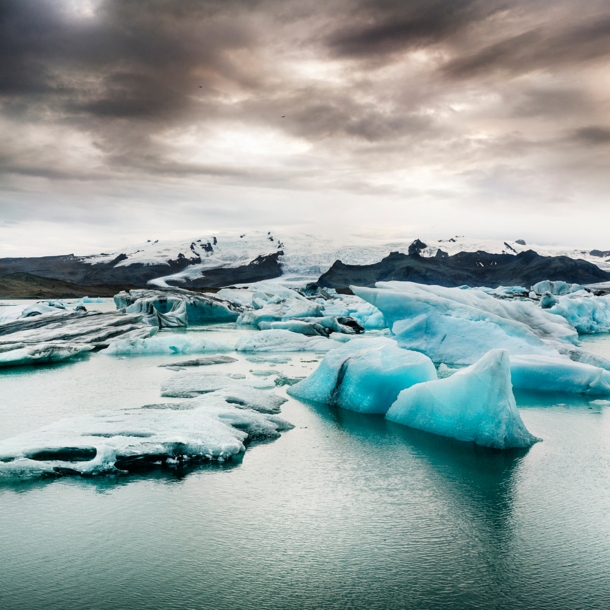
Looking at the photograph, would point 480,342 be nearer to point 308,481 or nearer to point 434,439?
point 434,439

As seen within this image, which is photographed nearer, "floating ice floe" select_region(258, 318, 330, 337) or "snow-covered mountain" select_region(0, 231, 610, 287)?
"floating ice floe" select_region(258, 318, 330, 337)

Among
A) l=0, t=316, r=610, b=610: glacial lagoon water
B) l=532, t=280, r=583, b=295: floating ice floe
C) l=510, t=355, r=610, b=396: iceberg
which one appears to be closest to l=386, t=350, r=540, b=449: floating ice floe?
l=0, t=316, r=610, b=610: glacial lagoon water

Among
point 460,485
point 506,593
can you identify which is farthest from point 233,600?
point 460,485

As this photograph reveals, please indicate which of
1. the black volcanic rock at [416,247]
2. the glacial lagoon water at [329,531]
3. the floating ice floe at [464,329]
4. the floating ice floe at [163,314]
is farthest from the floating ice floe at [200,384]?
the black volcanic rock at [416,247]

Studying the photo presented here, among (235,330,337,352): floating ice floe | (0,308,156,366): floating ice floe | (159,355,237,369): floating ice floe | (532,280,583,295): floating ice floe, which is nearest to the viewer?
(159,355,237,369): floating ice floe

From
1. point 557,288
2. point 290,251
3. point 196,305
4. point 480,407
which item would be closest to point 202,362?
point 480,407

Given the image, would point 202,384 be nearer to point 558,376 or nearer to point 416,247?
point 558,376

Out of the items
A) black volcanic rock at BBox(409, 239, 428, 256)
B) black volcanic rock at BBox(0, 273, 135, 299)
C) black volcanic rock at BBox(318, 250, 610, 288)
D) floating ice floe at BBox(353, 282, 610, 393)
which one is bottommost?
black volcanic rock at BBox(0, 273, 135, 299)

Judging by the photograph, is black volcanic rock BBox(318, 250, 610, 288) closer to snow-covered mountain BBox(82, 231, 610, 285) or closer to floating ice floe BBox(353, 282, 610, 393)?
snow-covered mountain BBox(82, 231, 610, 285)
